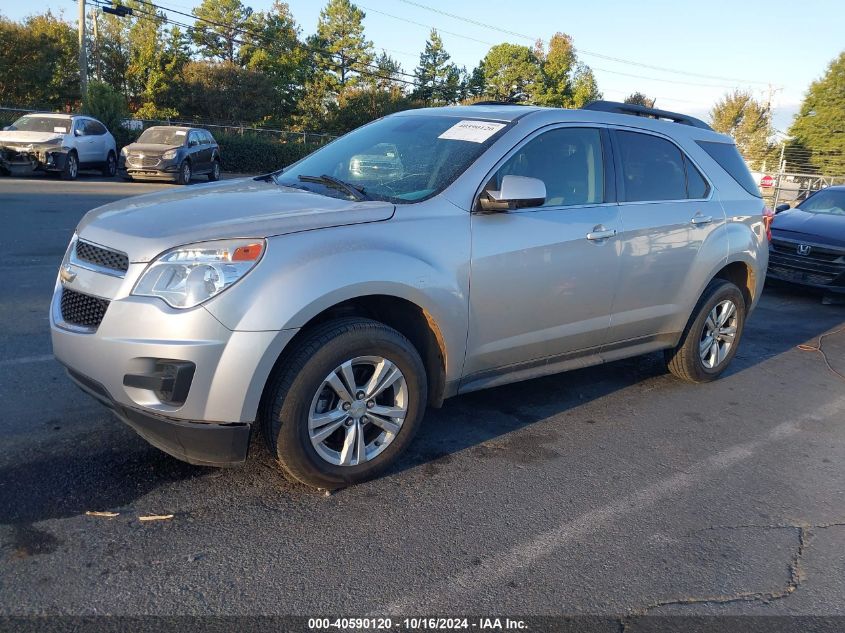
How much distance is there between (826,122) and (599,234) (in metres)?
60.3

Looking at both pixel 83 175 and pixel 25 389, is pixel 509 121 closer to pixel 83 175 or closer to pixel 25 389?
pixel 25 389

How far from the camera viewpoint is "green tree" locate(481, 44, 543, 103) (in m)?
69.0

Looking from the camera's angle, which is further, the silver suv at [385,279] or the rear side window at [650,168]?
the rear side window at [650,168]

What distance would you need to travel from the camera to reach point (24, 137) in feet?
62.0

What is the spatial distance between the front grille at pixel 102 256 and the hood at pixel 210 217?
3 cm

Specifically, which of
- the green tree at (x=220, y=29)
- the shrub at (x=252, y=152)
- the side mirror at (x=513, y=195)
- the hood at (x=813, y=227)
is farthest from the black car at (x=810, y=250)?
the green tree at (x=220, y=29)

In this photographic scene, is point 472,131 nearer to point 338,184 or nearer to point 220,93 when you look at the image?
point 338,184

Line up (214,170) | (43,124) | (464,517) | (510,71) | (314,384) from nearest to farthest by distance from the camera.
Answer: 1. (314,384)
2. (464,517)
3. (43,124)
4. (214,170)
5. (510,71)

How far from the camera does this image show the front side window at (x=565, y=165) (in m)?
4.28

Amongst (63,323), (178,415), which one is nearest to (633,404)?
(178,415)

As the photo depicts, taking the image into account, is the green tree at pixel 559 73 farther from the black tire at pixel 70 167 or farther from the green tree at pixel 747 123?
the black tire at pixel 70 167

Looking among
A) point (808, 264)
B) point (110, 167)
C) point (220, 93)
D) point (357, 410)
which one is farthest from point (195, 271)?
point (220, 93)

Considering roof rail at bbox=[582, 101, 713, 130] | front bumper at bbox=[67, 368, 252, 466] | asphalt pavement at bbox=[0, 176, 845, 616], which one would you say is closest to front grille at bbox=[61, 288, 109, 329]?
front bumper at bbox=[67, 368, 252, 466]

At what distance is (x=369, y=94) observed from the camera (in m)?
52.5
